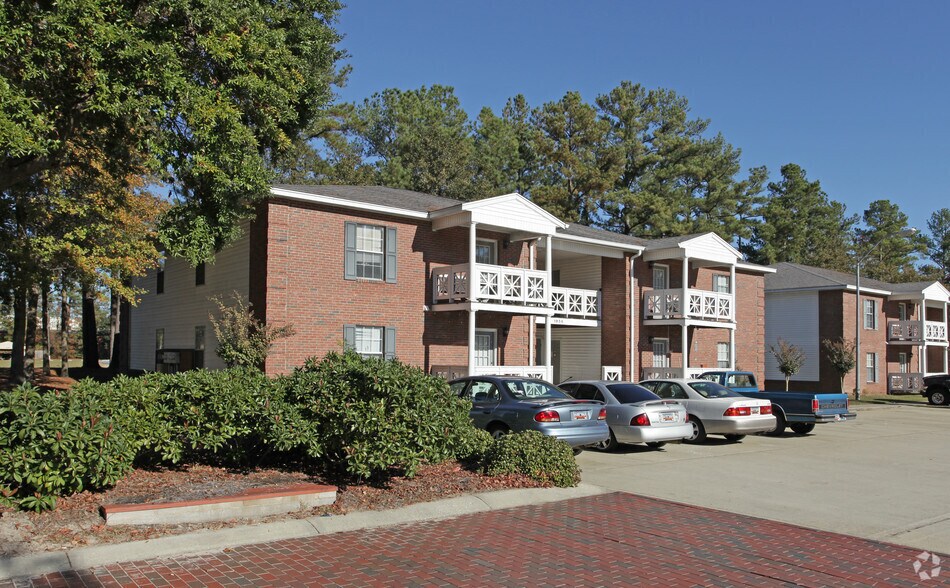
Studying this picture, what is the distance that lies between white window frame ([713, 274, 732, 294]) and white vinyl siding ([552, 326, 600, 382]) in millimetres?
6669

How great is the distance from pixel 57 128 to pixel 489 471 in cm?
909

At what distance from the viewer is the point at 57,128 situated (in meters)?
12.9

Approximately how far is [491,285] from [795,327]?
24469 mm

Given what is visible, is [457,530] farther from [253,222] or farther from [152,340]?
[152,340]

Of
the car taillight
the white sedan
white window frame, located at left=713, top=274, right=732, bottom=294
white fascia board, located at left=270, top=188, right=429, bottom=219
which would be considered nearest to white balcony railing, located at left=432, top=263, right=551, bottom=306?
white fascia board, located at left=270, top=188, right=429, bottom=219

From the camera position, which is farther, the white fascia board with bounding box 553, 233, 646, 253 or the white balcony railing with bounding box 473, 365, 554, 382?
the white fascia board with bounding box 553, 233, 646, 253

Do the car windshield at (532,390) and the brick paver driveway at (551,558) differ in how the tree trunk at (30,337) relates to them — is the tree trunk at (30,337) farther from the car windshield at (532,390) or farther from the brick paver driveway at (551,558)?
the brick paver driveway at (551,558)

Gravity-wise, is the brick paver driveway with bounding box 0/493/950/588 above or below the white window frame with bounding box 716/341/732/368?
below

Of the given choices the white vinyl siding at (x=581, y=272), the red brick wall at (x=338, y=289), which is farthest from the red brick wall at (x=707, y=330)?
the red brick wall at (x=338, y=289)

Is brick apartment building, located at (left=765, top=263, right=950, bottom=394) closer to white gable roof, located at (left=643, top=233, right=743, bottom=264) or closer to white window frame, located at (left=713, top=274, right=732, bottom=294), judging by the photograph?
white window frame, located at (left=713, top=274, right=732, bottom=294)

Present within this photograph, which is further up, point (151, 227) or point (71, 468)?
point (151, 227)

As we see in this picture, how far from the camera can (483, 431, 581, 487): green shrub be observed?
1064cm

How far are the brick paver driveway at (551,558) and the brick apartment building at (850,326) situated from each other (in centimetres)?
3304

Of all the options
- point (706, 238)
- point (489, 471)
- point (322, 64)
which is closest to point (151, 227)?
point (322, 64)
